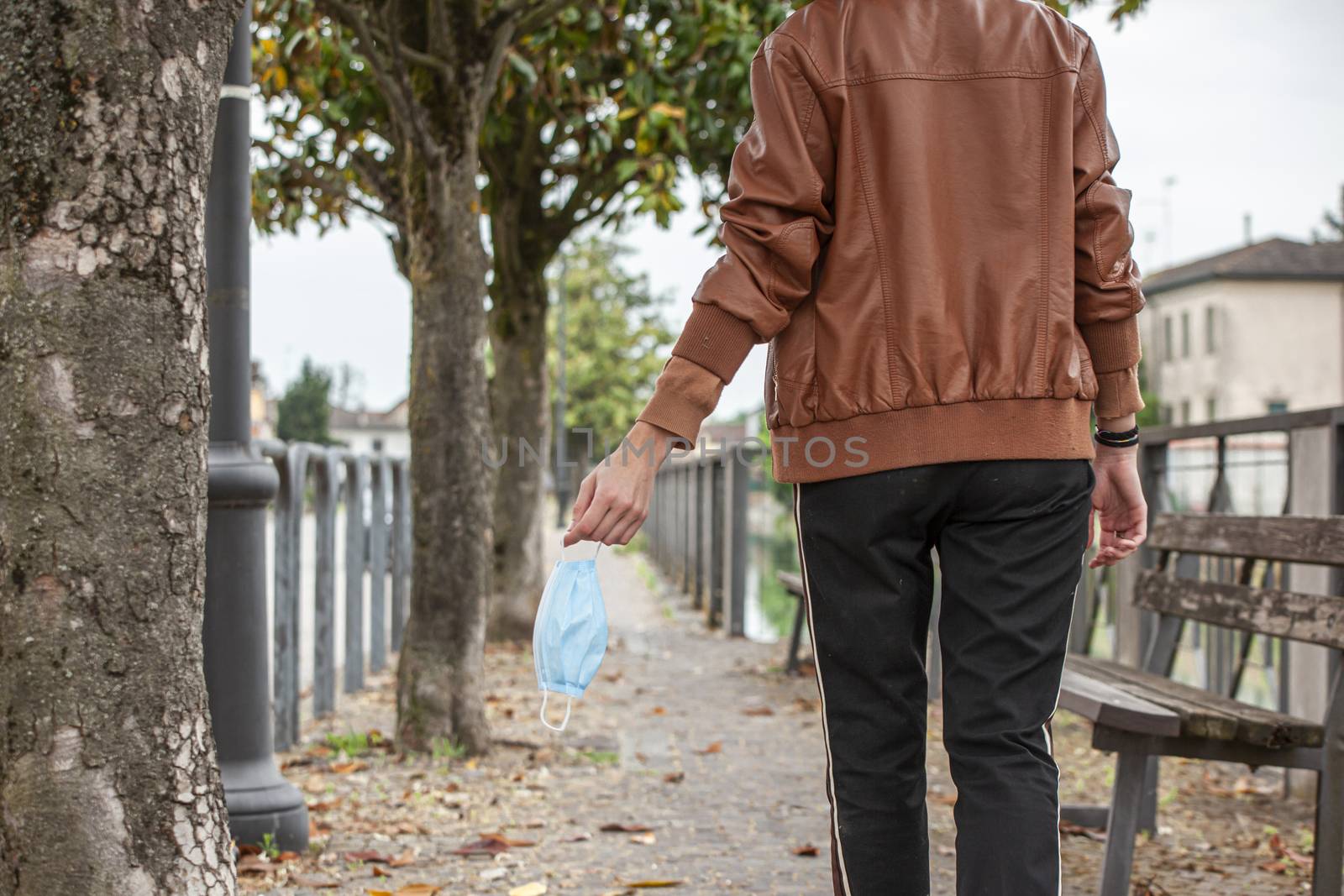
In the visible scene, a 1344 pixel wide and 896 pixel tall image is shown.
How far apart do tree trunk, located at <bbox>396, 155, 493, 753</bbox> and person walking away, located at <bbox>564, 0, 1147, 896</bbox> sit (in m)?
3.34

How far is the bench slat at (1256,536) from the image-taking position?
347cm

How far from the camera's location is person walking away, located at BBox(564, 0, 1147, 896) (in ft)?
7.07

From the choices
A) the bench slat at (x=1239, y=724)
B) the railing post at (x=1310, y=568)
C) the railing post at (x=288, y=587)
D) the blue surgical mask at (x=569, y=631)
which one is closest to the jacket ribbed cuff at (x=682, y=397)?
the blue surgical mask at (x=569, y=631)

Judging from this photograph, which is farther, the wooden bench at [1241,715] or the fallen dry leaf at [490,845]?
the fallen dry leaf at [490,845]

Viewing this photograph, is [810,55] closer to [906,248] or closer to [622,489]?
[906,248]

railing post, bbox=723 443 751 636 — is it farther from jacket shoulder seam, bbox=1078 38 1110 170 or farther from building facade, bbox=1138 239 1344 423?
building facade, bbox=1138 239 1344 423

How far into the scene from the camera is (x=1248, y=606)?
3.79 m

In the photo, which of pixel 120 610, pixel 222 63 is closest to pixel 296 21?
pixel 222 63

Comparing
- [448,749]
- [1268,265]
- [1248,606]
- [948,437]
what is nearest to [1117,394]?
[948,437]

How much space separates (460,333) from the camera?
18.0 feet

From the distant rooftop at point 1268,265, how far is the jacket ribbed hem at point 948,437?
2186 inches

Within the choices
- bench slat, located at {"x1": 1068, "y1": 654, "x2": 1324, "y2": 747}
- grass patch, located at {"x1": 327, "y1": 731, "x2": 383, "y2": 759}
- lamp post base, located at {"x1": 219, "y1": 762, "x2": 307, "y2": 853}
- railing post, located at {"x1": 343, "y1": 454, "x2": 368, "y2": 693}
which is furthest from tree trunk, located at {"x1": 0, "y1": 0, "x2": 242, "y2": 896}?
railing post, located at {"x1": 343, "y1": 454, "x2": 368, "y2": 693}

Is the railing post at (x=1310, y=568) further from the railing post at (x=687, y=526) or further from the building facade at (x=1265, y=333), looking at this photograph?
the building facade at (x=1265, y=333)

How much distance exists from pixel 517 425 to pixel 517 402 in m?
0.17
